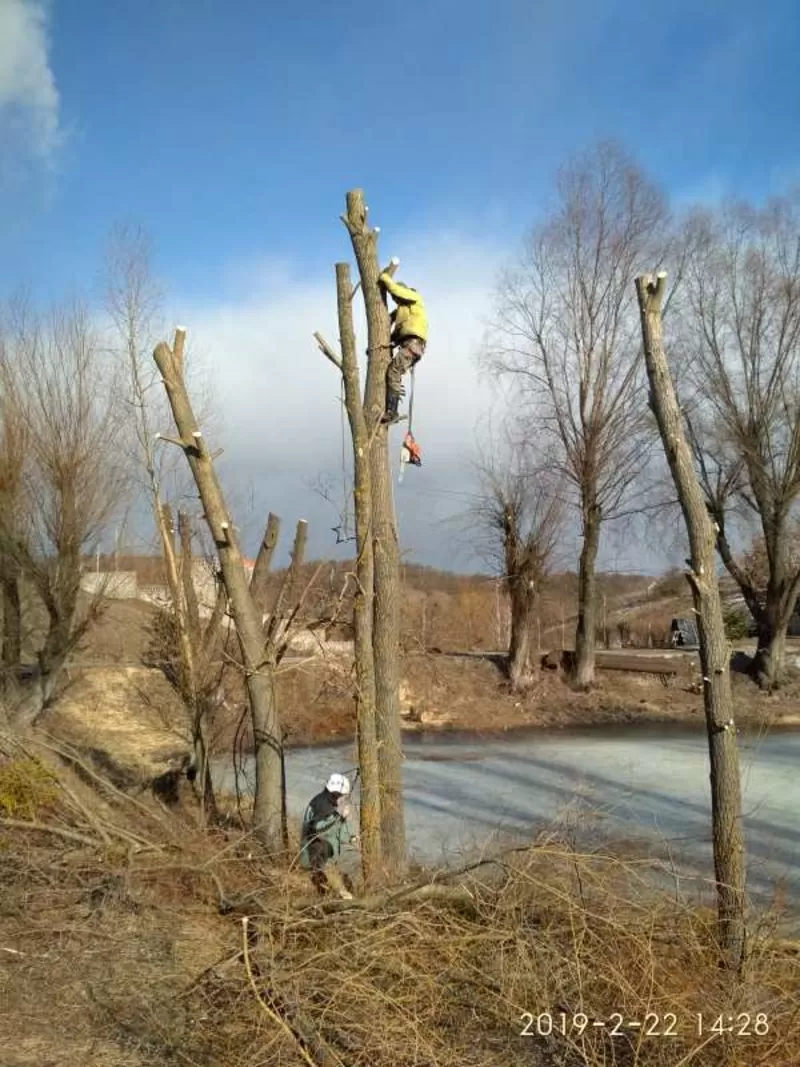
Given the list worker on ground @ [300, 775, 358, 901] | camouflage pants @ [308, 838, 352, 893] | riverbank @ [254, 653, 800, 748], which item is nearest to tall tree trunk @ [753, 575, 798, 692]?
riverbank @ [254, 653, 800, 748]

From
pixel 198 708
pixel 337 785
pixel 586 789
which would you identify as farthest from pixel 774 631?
pixel 337 785

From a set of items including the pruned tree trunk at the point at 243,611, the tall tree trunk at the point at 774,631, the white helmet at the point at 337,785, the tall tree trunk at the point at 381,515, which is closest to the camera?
the white helmet at the point at 337,785

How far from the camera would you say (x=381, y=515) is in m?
7.86

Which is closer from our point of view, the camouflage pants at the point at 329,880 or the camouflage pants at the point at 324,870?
the camouflage pants at the point at 329,880

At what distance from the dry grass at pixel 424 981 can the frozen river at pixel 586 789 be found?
0.96 m

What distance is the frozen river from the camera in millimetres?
8211

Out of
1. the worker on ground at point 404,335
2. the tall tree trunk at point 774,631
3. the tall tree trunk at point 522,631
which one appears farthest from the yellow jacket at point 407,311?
the tall tree trunk at point 774,631

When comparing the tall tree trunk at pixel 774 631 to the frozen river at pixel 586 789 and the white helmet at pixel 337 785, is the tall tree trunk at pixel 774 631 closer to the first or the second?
the frozen river at pixel 586 789

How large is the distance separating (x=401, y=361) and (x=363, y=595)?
189 cm

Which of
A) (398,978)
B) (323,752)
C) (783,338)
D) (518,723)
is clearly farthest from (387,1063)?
(783,338)

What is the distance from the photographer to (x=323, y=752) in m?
17.3

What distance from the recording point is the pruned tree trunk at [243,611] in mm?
8539

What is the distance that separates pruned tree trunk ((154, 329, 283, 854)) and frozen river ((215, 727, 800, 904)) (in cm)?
150

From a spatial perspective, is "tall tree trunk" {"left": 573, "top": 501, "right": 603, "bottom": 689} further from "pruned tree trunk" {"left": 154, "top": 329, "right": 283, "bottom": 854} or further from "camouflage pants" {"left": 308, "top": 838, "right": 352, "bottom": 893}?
"camouflage pants" {"left": 308, "top": 838, "right": 352, "bottom": 893}
